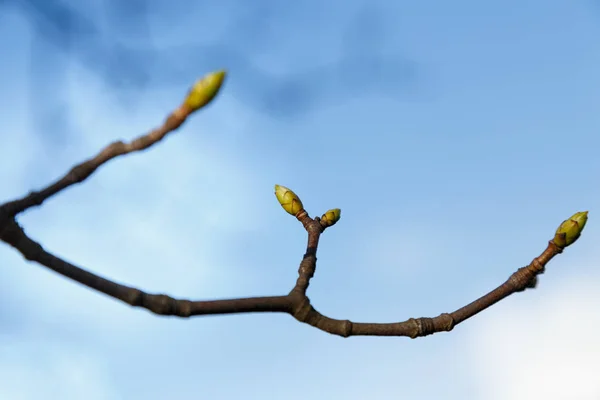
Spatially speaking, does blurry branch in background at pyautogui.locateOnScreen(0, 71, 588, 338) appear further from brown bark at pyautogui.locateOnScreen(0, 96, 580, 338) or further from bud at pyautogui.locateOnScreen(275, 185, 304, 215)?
bud at pyautogui.locateOnScreen(275, 185, 304, 215)

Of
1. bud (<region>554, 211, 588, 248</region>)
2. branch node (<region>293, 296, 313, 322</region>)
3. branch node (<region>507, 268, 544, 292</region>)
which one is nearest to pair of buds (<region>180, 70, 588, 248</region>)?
bud (<region>554, 211, 588, 248</region>)

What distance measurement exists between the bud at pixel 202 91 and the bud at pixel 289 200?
248cm

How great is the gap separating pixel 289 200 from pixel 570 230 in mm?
2212

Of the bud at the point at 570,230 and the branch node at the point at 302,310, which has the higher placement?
the bud at the point at 570,230

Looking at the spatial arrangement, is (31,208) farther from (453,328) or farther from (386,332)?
(453,328)

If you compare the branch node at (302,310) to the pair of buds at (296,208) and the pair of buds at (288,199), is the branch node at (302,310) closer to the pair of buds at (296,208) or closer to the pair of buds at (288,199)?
→ the pair of buds at (288,199)

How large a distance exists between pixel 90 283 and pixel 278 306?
104 cm

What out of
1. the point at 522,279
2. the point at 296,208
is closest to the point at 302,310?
the point at 522,279

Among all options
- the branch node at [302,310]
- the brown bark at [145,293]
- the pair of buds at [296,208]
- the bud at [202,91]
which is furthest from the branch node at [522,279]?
the bud at [202,91]

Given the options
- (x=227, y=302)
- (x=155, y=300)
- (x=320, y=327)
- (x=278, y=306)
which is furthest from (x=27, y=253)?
(x=320, y=327)

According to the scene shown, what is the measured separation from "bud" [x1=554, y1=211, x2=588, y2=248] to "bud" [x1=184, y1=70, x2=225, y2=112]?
2.77 meters

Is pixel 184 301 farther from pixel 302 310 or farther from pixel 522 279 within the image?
pixel 522 279

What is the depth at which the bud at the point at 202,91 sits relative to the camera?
3271 mm

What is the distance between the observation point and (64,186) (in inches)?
134
